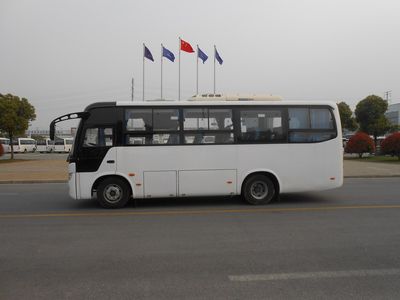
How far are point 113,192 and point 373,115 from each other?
3559 centimetres

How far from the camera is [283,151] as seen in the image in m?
10.6

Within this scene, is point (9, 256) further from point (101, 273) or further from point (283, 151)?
point (283, 151)

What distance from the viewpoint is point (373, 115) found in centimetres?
3947

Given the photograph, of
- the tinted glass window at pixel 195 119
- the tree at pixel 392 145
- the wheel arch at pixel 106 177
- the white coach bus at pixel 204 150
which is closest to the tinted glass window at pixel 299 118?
the white coach bus at pixel 204 150

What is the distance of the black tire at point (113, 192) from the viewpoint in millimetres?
9953

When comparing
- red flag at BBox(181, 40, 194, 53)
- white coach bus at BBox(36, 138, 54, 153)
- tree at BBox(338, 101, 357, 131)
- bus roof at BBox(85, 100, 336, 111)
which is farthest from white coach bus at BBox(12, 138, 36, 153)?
bus roof at BBox(85, 100, 336, 111)

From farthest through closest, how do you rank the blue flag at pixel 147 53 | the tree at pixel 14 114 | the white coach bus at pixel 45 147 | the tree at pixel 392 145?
1. the white coach bus at pixel 45 147
2. the blue flag at pixel 147 53
3. the tree at pixel 14 114
4. the tree at pixel 392 145

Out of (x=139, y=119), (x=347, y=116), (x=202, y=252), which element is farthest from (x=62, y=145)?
(x=202, y=252)

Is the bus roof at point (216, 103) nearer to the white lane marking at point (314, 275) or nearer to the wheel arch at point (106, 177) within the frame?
the wheel arch at point (106, 177)

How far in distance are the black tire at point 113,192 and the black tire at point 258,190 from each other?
123 inches

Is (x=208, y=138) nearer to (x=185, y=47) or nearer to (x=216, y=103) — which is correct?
(x=216, y=103)

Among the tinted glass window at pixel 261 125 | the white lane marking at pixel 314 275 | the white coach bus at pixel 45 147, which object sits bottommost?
the white lane marking at pixel 314 275

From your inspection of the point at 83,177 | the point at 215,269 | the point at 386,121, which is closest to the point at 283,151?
the point at 83,177

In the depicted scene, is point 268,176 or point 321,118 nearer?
point 268,176
